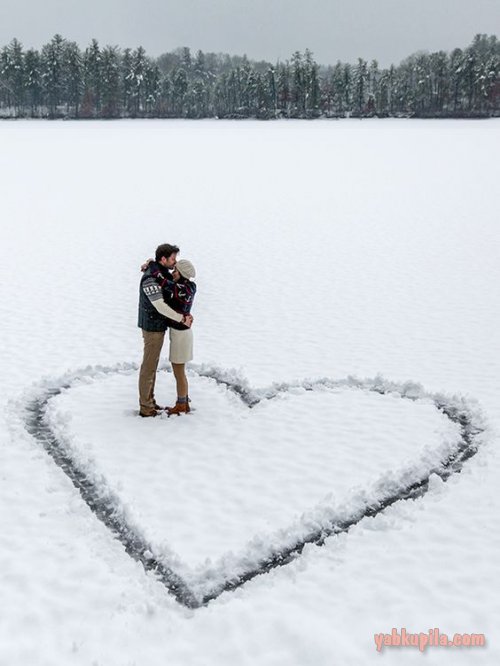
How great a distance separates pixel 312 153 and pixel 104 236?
33039mm

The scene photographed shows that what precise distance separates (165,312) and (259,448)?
2.21 metres

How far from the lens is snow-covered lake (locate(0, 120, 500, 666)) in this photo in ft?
19.2

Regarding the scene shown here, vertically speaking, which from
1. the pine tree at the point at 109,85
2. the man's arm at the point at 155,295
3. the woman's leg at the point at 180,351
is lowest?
the woman's leg at the point at 180,351

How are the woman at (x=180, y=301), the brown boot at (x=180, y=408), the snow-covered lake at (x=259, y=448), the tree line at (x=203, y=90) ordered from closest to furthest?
the snow-covered lake at (x=259, y=448) < the woman at (x=180, y=301) < the brown boot at (x=180, y=408) < the tree line at (x=203, y=90)

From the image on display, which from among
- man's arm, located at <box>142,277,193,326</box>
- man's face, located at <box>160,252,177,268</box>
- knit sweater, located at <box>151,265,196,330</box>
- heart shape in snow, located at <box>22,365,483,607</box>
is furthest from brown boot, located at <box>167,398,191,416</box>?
man's face, located at <box>160,252,177,268</box>

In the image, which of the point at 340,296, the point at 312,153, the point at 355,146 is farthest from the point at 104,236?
the point at 355,146

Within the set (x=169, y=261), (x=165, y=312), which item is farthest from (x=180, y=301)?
(x=169, y=261)

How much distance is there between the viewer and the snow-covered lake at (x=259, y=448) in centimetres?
584

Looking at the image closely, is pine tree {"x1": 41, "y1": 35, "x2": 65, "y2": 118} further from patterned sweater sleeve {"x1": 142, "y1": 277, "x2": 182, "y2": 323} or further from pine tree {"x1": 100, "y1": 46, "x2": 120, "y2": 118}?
patterned sweater sleeve {"x1": 142, "y1": 277, "x2": 182, "y2": 323}

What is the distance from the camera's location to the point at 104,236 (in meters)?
24.7

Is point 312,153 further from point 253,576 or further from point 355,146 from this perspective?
point 253,576

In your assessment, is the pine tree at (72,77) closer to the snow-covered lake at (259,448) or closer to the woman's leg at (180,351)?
the snow-covered lake at (259,448)

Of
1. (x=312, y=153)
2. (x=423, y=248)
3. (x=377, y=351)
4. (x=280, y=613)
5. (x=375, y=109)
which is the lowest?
(x=280, y=613)

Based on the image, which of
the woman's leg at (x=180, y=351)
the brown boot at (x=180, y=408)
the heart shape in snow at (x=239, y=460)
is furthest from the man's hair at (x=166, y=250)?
the heart shape in snow at (x=239, y=460)
